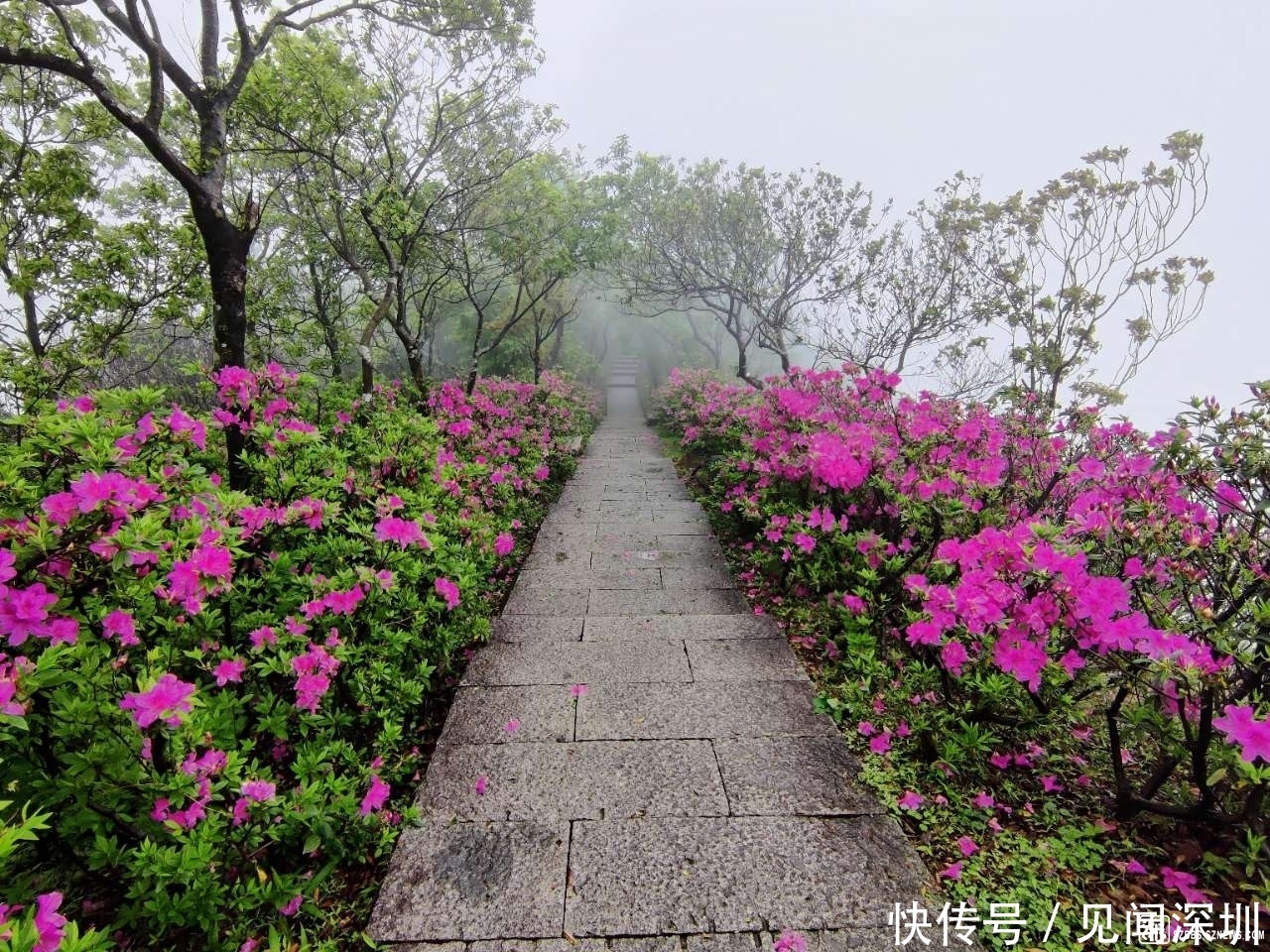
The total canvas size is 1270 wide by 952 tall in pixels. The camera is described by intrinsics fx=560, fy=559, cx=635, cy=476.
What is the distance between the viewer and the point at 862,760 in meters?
2.52

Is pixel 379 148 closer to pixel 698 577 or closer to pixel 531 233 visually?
pixel 531 233

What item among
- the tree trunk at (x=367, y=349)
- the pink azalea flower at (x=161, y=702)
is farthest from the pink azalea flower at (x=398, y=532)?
the tree trunk at (x=367, y=349)

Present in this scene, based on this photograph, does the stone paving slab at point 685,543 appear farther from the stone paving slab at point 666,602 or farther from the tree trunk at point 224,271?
the tree trunk at point 224,271

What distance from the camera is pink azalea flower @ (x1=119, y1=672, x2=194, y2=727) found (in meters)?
1.53

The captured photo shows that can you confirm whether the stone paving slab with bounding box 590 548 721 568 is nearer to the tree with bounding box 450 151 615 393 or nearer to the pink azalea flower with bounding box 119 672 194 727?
the pink azalea flower with bounding box 119 672 194 727

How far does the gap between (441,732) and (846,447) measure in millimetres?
2973

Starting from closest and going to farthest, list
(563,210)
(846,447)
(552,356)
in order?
(846,447) < (563,210) < (552,356)

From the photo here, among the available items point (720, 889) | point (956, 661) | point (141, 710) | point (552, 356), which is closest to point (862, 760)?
point (956, 661)

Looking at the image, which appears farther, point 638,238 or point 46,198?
point 638,238

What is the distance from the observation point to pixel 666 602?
4230mm

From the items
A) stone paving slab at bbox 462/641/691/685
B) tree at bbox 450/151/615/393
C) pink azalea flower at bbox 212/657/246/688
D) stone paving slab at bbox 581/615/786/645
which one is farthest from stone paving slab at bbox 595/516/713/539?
tree at bbox 450/151/615/393

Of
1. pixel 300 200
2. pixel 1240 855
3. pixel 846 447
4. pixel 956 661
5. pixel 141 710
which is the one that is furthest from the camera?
pixel 300 200

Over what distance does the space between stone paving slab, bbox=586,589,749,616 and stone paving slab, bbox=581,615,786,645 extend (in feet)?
0.38

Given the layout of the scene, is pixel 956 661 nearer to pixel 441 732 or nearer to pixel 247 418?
pixel 441 732
